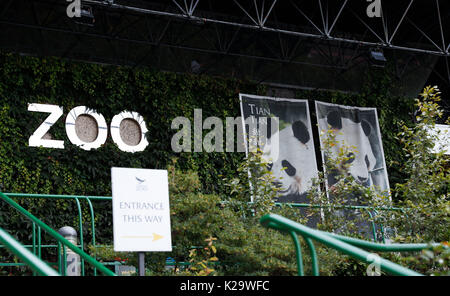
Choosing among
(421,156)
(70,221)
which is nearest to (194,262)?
(421,156)

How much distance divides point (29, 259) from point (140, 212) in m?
2.00

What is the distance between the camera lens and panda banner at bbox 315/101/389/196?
470 inches

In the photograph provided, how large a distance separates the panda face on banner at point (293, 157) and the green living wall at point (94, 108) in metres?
0.80

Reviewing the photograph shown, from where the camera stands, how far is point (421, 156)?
6.69 metres

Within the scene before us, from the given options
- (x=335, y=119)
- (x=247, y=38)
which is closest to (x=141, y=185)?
(x=247, y=38)

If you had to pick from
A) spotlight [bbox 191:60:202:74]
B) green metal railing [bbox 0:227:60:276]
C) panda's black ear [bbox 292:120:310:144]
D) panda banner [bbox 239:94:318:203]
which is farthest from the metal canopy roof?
green metal railing [bbox 0:227:60:276]

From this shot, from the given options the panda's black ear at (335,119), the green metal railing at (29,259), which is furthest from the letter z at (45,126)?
the green metal railing at (29,259)

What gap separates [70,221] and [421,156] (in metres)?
5.80

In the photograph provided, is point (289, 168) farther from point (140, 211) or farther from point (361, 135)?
point (140, 211)

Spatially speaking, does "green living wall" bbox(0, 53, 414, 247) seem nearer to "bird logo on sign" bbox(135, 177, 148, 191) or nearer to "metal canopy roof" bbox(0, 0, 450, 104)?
"metal canopy roof" bbox(0, 0, 450, 104)

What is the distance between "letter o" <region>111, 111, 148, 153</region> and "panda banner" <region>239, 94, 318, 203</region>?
202 centimetres

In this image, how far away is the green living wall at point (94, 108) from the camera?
9.43m

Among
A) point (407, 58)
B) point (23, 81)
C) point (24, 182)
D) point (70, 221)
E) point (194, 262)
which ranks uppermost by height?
point (407, 58)

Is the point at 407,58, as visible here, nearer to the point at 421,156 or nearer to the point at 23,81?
the point at 421,156
